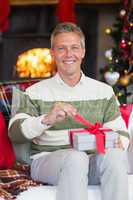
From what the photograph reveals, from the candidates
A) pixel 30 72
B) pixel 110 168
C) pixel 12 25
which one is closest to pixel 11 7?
pixel 12 25

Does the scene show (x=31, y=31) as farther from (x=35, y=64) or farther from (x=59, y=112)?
(x=59, y=112)

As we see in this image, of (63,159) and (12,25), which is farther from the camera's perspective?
(12,25)

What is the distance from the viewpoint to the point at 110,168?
210 centimetres

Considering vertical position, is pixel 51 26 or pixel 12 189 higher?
pixel 51 26

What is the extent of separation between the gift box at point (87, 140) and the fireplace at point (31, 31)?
2.79m

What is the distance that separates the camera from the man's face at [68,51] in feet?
7.56

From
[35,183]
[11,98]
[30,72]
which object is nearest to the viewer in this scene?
[35,183]

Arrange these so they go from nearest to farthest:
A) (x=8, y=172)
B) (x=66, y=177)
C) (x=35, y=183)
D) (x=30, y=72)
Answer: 1. (x=66, y=177)
2. (x=35, y=183)
3. (x=8, y=172)
4. (x=30, y=72)

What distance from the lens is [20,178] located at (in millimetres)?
2309

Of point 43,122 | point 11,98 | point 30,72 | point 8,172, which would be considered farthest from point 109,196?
point 30,72

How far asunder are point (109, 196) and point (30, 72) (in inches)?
111

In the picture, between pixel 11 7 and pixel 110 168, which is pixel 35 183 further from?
pixel 11 7

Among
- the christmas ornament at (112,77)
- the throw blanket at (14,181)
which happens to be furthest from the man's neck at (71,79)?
the christmas ornament at (112,77)

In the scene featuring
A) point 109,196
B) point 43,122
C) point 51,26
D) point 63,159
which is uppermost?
point 51,26
